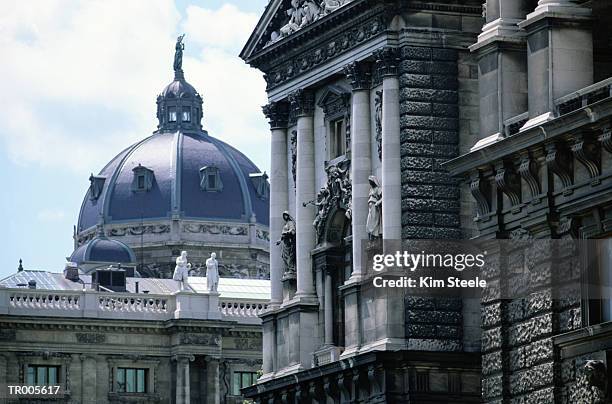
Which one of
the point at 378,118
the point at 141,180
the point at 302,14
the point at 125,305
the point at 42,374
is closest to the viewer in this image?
the point at 378,118

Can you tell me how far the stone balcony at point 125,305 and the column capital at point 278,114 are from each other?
131 feet

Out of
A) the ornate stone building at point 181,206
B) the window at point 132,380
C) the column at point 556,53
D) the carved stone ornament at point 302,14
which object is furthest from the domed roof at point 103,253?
the column at point 556,53

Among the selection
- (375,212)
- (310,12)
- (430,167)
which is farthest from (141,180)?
(430,167)

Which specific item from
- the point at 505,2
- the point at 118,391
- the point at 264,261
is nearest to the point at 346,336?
the point at 505,2

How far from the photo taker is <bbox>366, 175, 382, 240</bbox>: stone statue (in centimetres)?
7125

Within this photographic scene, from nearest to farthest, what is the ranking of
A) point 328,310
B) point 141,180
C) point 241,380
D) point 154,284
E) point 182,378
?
point 328,310 → point 182,378 → point 241,380 → point 154,284 → point 141,180

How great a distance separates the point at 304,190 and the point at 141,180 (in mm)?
107505

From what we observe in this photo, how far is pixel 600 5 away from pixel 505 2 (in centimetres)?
225

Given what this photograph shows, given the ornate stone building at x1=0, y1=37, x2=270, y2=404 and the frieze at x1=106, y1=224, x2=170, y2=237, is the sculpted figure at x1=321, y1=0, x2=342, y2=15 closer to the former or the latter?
the ornate stone building at x1=0, y1=37, x2=270, y2=404

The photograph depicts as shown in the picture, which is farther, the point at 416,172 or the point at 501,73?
the point at 416,172

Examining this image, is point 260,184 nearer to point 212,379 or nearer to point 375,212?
point 212,379

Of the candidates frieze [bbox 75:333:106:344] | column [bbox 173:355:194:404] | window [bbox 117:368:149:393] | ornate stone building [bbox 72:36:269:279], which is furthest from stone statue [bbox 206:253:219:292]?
ornate stone building [bbox 72:36:269:279]

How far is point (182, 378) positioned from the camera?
11862cm

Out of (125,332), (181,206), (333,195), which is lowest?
(333,195)
